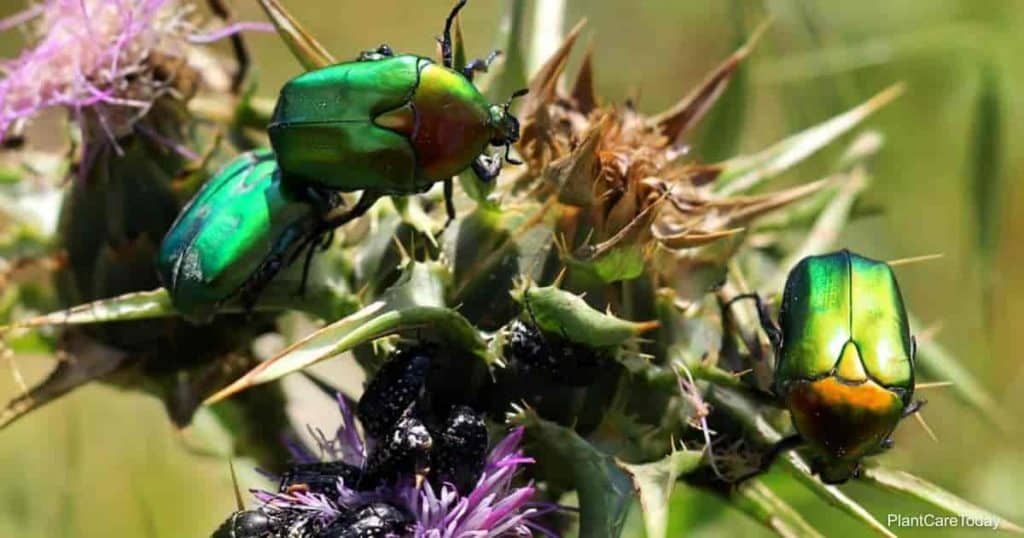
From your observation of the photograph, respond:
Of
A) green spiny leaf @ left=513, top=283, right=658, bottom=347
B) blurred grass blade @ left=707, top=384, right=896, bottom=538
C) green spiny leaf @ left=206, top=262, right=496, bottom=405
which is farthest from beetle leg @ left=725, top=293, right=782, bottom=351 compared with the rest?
green spiny leaf @ left=206, top=262, right=496, bottom=405

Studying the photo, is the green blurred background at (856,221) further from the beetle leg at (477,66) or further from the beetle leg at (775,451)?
the beetle leg at (775,451)

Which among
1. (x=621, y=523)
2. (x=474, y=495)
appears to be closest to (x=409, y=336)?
(x=474, y=495)

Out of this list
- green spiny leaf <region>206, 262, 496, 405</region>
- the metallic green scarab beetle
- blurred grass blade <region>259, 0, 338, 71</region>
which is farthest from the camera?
the metallic green scarab beetle

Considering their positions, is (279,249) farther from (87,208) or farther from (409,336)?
(87,208)

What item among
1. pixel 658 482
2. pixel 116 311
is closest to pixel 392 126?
pixel 116 311

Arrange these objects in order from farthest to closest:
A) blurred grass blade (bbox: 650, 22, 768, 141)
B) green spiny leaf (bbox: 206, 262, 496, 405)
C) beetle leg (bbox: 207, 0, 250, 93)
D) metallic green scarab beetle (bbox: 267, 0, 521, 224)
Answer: beetle leg (bbox: 207, 0, 250, 93) < blurred grass blade (bbox: 650, 22, 768, 141) < metallic green scarab beetle (bbox: 267, 0, 521, 224) < green spiny leaf (bbox: 206, 262, 496, 405)

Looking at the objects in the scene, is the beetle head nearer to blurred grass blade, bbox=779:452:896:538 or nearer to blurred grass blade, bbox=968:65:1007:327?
blurred grass blade, bbox=779:452:896:538

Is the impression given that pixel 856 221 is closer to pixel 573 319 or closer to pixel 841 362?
pixel 841 362
